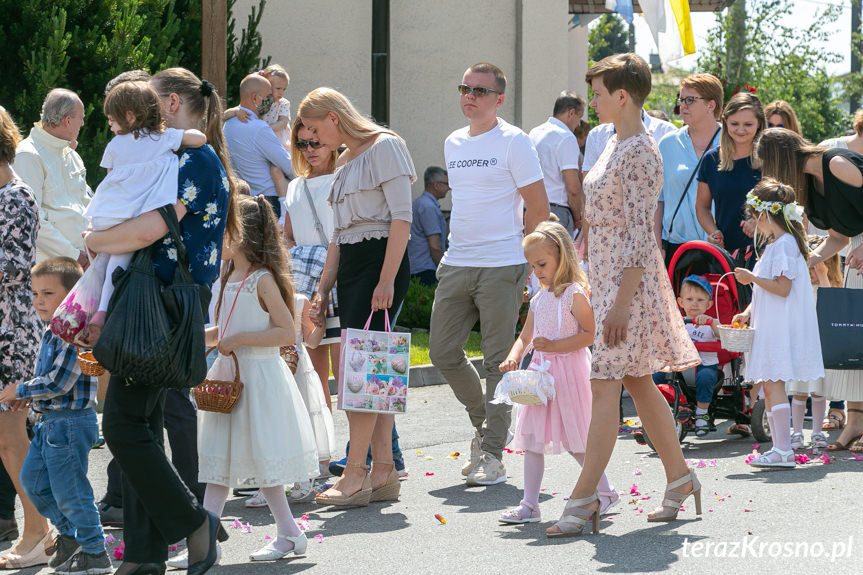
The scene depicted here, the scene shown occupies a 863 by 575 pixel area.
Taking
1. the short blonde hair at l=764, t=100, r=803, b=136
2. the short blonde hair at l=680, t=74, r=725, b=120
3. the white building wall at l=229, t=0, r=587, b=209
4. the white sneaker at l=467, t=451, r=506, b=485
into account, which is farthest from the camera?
the white building wall at l=229, t=0, r=587, b=209

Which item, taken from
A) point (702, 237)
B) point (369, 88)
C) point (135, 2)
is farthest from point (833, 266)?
point (369, 88)

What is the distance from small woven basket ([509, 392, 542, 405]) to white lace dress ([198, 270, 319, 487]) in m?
1.02

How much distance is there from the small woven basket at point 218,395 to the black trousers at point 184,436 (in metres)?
0.32

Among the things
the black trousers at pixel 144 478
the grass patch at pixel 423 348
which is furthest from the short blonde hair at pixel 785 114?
the black trousers at pixel 144 478

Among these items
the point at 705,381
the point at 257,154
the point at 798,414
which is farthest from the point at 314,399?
the point at 257,154

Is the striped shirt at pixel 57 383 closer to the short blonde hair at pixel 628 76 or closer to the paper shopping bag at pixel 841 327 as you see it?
the short blonde hair at pixel 628 76

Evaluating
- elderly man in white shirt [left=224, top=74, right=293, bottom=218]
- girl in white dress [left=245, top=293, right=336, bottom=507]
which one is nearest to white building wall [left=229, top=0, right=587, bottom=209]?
elderly man in white shirt [left=224, top=74, right=293, bottom=218]

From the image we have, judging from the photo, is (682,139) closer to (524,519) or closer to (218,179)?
(524,519)

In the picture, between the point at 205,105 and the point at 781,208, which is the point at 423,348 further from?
the point at 205,105

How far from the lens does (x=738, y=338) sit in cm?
754

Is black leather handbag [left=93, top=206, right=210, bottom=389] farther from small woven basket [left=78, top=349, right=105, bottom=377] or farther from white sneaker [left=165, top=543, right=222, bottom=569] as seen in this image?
white sneaker [left=165, top=543, right=222, bottom=569]

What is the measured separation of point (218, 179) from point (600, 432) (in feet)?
6.79

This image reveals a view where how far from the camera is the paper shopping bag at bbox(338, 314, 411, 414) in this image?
21.2ft

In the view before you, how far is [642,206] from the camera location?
5.57 meters
